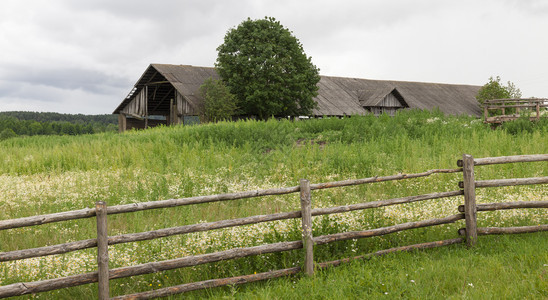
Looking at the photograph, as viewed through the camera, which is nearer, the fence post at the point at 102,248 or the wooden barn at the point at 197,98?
the fence post at the point at 102,248

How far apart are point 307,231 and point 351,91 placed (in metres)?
38.2

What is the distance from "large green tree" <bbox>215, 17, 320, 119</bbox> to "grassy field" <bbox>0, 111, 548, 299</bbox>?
14079 millimetres

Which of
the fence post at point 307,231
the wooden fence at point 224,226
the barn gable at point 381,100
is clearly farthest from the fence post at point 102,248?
the barn gable at point 381,100

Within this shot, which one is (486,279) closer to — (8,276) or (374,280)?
(374,280)

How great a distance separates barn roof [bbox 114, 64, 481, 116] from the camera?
107 ft

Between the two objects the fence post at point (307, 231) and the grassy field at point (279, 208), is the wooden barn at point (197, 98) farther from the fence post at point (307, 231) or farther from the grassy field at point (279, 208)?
the fence post at point (307, 231)

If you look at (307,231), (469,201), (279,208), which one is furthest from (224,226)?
(469,201)

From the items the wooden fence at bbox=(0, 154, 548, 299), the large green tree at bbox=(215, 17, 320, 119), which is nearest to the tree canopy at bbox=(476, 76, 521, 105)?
the large green tree at bbox=(215, 17, 320, 119)

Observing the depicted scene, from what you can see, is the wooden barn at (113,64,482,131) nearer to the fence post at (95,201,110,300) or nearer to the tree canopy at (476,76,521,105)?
the tree canopy at (476,76,521,105)

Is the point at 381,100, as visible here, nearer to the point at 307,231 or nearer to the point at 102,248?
the point at 307,231

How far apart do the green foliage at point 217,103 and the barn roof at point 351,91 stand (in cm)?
160

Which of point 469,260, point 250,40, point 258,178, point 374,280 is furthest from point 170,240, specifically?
point 250,40

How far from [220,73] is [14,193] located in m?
24.7

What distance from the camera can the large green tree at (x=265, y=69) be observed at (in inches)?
1243
